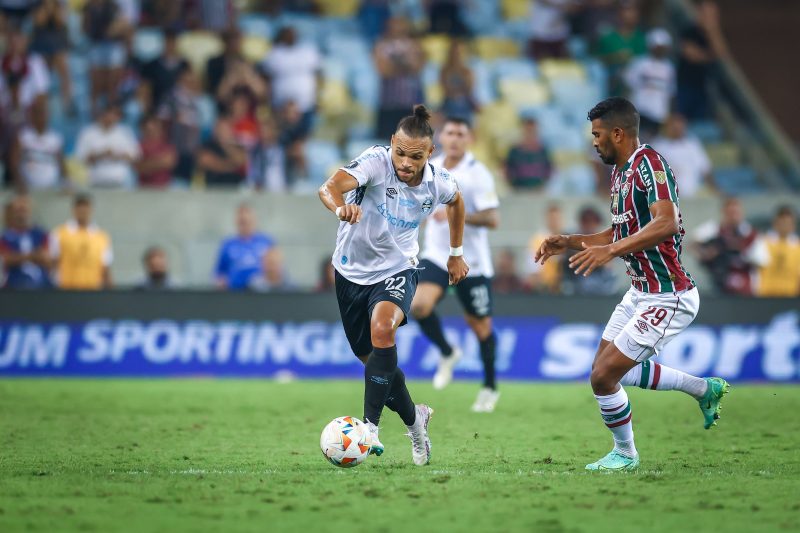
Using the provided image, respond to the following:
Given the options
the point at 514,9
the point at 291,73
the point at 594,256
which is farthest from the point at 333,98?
the point at 594,256

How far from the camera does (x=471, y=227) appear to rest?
1266 cm

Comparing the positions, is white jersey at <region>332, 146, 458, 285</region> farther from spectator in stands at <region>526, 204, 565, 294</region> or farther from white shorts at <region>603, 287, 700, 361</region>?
spectator in stands at <region>526, 204, 565, 294</region>

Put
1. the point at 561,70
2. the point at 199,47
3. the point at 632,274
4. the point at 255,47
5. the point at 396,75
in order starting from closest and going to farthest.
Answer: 1. the point at 632,274
2. the point at 396,75
3. the point at 199,47
4. the point at 255,47
5. the point at 561,70

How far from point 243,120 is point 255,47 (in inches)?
112

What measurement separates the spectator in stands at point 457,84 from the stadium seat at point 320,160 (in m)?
1.96

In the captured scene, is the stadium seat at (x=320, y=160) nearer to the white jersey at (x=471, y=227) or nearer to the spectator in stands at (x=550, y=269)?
the spectator in stands at (x=550, y=269)

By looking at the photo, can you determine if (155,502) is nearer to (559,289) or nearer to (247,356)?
(247,356)

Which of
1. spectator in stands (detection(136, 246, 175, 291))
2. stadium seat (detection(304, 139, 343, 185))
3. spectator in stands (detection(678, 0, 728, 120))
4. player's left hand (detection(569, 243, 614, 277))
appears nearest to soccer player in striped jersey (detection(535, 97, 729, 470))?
player's left hand (detection(569, 243, 614, 277))

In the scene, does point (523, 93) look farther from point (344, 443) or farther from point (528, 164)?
point (344, 443)

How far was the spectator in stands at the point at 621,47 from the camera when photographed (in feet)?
71.7

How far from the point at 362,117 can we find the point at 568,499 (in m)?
14.7

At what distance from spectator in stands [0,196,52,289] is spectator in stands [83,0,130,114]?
3359mm

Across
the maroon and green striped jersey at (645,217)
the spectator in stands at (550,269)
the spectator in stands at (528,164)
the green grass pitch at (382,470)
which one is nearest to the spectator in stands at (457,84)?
the spectator in stands at (528,164)

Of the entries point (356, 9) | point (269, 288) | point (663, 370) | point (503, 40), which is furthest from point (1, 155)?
point (663, 370)
